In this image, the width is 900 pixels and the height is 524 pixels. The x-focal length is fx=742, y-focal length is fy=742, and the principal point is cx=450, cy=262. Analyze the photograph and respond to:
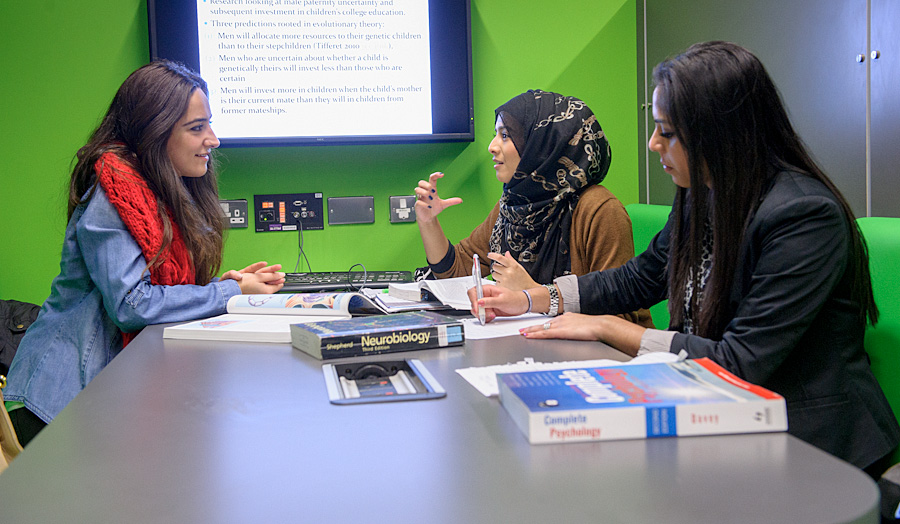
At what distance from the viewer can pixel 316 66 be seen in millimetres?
2959

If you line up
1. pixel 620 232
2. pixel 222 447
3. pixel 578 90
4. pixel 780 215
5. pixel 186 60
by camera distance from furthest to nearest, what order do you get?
pixel 578 90 → pixel 186 60 → pixel 620 232 → pixel 780 215 → pixel 222 447

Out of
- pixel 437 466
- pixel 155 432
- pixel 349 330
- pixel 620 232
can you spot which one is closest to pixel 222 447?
pixel 155 432

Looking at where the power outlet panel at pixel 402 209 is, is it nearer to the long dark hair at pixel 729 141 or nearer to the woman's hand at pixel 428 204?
the woman's hand at pixel 428 204

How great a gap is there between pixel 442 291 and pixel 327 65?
1520 mm

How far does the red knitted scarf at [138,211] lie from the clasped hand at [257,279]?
151 mm

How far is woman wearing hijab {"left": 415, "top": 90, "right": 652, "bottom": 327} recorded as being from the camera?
2189mm

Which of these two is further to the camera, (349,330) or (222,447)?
(349,330)

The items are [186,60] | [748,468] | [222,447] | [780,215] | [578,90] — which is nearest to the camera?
[748,468]

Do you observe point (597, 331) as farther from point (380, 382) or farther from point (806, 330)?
point (380, 382)

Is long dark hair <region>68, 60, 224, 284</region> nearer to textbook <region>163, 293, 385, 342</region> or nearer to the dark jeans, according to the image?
textbook <region>163, 293, 385, 342</region>

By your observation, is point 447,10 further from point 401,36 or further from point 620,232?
point 620,232

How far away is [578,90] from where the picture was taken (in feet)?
10.4

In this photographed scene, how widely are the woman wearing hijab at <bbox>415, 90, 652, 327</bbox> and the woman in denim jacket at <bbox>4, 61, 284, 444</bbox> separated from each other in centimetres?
81

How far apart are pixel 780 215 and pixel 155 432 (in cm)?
98
